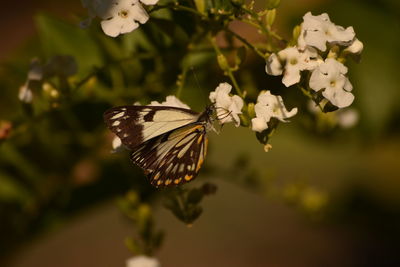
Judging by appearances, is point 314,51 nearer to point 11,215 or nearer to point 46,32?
point 46,32

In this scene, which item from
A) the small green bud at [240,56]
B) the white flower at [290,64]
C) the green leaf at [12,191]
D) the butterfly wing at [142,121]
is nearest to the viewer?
the white flower at [290,64]

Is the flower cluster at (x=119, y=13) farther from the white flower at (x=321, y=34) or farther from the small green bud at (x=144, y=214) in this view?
the small green bud at (x=144, y=214)

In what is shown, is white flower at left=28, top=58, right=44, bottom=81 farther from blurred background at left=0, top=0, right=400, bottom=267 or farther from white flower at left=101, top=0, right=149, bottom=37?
white flower at left=101, top=0, right=149, bottom=37

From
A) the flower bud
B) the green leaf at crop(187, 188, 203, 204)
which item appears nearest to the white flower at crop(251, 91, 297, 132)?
the flower bud

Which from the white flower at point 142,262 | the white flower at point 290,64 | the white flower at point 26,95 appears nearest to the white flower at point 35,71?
the white flower at point 26,95

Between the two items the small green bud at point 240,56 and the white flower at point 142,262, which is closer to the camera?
the small green bud at point 240,56

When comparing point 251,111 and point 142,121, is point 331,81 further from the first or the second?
point 142,121

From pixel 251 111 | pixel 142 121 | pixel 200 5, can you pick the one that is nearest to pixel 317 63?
pixel 251 111

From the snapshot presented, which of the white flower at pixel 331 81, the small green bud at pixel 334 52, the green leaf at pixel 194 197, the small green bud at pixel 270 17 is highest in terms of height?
the small green bud at pixel 270 17
